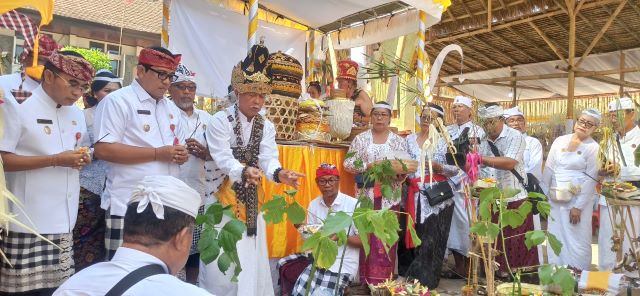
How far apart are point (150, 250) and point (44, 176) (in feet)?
4.95

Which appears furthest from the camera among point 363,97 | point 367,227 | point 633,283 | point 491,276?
point 363,97

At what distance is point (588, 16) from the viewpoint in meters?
9.57

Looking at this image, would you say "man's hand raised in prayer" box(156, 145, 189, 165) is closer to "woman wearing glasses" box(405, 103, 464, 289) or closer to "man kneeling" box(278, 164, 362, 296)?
"man kneeling" box(278, 164, 362, 296)

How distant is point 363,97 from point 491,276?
3550mm

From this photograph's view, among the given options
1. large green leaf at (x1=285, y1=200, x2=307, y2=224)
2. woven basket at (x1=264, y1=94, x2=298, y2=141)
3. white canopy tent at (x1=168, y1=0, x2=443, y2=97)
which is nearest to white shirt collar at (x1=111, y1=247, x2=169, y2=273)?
large green leaf at (x1=285, y1=200, x2=307, y2=224)

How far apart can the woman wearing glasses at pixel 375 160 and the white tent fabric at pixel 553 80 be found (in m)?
6.42

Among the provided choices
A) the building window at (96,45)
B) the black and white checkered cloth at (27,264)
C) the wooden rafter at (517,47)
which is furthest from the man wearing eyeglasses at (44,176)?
the building window at (96,45)

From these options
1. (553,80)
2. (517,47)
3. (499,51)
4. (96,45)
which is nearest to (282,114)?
(517,47)

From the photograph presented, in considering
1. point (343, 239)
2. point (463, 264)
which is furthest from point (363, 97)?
point (343, 239)

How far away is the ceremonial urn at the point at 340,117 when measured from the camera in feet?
16.0

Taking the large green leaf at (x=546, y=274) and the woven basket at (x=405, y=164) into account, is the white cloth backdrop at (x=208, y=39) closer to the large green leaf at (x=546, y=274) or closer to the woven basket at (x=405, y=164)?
the woven basket at (x=405, y=164)

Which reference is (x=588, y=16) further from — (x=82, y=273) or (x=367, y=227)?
(x=82, y=273)

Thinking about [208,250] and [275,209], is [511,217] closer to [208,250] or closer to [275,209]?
[275,209]

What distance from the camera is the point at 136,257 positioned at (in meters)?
1.43
